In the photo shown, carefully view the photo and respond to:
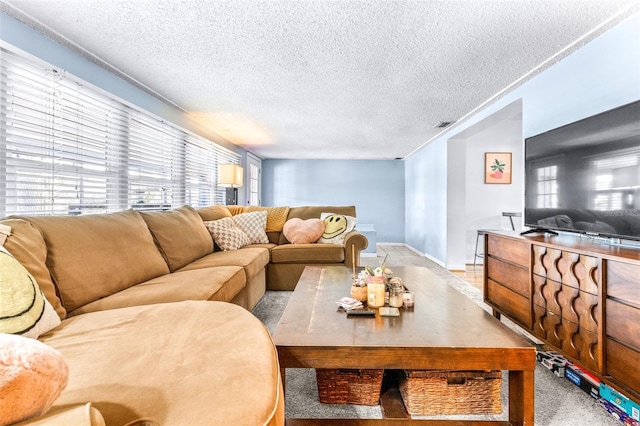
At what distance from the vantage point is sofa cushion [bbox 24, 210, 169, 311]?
60.9 inches

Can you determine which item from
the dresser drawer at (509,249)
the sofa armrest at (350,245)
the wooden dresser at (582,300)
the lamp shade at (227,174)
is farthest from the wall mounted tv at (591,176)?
the lamp shade at (227,174)

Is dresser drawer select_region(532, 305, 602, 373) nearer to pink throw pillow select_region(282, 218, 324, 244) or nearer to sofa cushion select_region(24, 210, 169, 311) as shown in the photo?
Answer: pink throw pillow select_region(282, 218, 324, 244)

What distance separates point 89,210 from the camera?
2574mm

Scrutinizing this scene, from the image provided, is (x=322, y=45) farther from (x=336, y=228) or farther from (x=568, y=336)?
(x=568, y=336)

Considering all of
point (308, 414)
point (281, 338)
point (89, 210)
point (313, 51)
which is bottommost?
point (308, 414)

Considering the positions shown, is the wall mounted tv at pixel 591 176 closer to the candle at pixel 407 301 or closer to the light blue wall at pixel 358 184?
the candle at pixel 407 301

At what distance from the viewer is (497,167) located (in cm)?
522

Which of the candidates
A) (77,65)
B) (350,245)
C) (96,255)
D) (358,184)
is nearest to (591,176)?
(350,245)

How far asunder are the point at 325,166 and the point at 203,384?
727 centimetres

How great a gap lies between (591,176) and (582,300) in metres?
0.76

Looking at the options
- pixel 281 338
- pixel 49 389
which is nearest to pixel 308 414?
pixel 281 338

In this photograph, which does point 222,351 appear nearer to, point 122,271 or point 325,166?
point 122,271

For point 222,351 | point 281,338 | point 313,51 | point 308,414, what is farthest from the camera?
point 313,51

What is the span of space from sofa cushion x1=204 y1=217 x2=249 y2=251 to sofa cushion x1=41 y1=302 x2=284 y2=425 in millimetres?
2113
